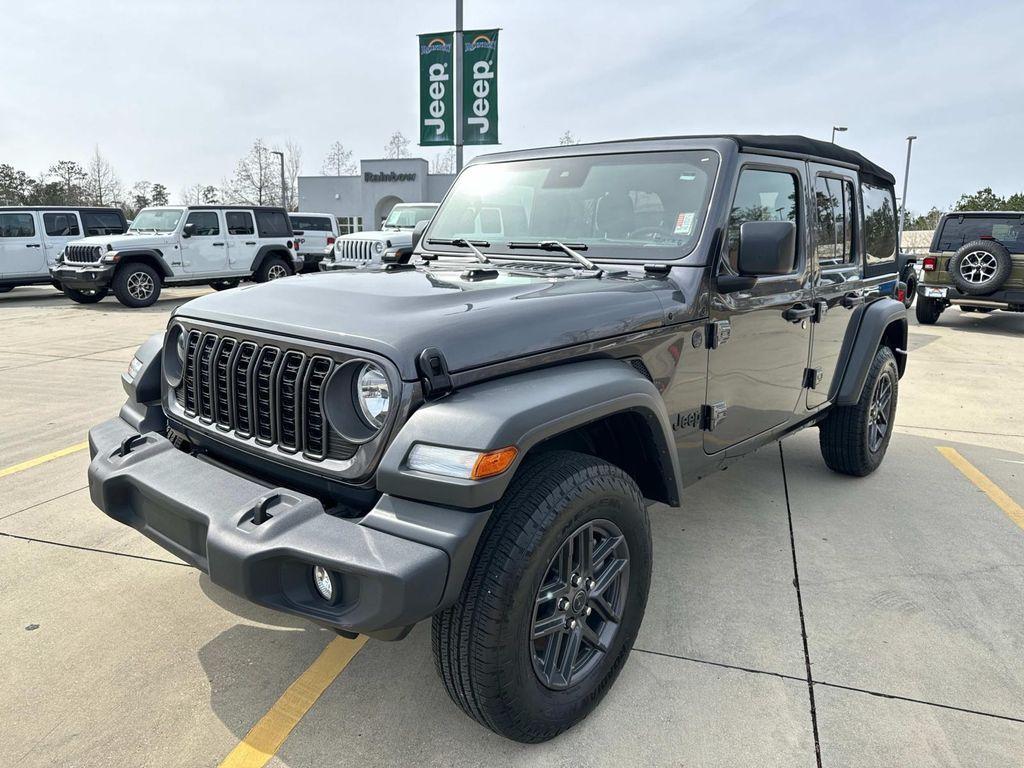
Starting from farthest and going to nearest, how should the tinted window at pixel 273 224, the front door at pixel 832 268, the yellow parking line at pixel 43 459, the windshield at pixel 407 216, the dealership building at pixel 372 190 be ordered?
the dealership building at pixel 372 190
the tinted window at pixel 273 224
the windshield at pixel 407 216
the yellow parking line at pixel 43 459
the front door at pixel 832 268

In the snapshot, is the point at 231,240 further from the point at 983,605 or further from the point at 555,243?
the point at 983,605

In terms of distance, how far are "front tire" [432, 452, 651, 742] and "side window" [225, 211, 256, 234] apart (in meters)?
15.1

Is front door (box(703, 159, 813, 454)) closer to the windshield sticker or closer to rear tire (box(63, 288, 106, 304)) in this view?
the windshield sticker

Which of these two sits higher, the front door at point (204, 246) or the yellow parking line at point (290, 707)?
the front door at point (204, 246)

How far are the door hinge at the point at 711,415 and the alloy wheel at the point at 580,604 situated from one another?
834mm

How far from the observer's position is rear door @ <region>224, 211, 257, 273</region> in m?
15.5

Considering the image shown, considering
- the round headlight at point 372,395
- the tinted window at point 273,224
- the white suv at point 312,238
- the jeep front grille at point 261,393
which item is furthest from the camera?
the white suv at point 312,238

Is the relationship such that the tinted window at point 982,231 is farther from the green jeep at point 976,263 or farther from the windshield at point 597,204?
the windshield at point 597,204

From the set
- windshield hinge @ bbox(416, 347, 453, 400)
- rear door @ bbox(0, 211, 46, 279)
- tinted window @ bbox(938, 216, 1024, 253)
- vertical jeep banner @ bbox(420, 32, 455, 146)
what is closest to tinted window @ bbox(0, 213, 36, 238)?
rear door @ bbox(0, 211, 46, 279)

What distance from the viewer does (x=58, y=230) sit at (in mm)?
16141

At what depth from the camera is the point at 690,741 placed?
2.29 m

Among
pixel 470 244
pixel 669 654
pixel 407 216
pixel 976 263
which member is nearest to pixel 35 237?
pixel 407 216

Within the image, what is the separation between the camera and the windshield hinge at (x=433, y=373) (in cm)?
199

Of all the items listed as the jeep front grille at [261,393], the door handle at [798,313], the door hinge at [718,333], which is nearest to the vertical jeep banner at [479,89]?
the door handle at [798,313]
